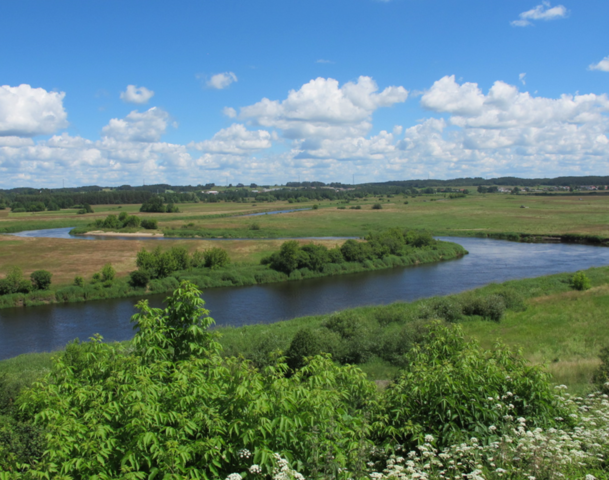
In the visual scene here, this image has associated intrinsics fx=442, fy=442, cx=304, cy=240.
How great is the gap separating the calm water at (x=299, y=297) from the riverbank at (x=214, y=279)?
50.0 inches

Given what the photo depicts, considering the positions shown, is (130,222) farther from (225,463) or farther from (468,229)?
(225,463)

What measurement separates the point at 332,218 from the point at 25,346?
83617 mm

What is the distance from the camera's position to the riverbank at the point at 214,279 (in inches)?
1455

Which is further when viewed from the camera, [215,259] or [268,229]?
[268,229]

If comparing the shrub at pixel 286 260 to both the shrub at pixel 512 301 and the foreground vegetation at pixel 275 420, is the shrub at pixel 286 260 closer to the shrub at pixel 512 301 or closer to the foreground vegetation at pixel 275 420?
the shrub at pixel 512 301

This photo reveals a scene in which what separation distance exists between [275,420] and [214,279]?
127 feet

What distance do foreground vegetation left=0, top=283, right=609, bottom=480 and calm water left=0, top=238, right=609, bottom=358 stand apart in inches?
862

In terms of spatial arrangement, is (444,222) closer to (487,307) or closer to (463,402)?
(487,307)

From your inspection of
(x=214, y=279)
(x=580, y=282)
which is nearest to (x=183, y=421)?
(x=580, y=282)

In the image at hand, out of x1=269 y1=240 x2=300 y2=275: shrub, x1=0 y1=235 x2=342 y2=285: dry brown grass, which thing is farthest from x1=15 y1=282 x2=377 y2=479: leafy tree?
x1=0 y1=235 x2=342 y2=285: dry brown grass

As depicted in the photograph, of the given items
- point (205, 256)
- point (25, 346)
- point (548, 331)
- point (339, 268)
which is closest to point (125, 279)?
point (205, 256)

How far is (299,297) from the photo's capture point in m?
38.3

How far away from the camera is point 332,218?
10594 cm

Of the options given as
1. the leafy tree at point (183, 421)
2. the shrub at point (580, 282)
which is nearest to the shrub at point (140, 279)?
the leafy tree at point (183, 421)
